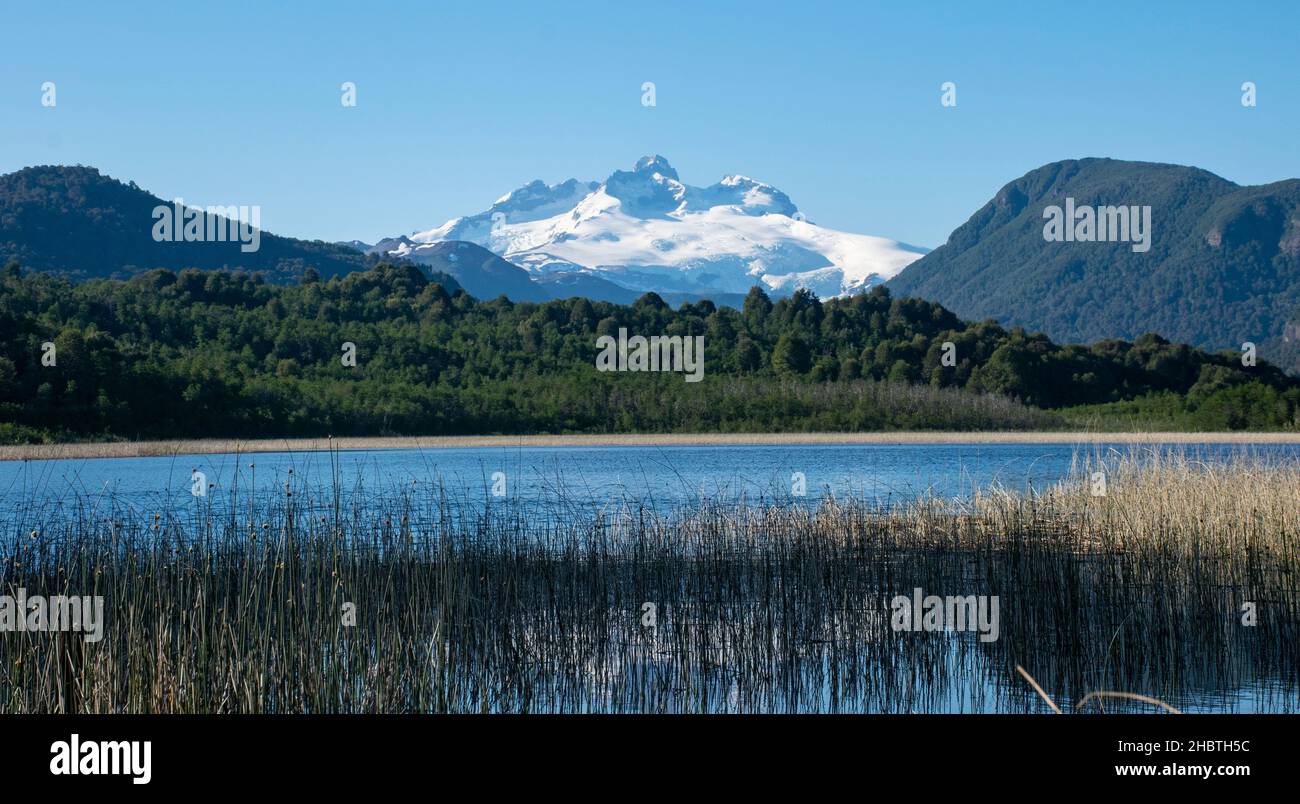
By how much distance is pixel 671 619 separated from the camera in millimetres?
8828

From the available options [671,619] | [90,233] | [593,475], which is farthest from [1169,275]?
[671,619]

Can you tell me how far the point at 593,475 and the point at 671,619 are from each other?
17.5 metres

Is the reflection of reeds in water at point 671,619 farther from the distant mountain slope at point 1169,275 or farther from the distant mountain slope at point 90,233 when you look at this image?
the distant mountain slope at point 1169,275

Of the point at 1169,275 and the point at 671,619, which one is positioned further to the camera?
the point at 1169,275

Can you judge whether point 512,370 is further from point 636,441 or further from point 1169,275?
point 1169,275

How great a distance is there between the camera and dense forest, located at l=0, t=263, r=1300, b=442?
46.3 metres

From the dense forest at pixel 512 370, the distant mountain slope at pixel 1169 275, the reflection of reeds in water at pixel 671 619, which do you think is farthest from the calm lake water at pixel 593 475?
the distant mountain slope at pixel 1169 275

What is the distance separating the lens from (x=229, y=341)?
62.9 metres

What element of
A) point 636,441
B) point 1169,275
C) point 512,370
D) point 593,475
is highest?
point 1169,275

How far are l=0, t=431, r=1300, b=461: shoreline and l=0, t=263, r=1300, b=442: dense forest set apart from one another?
2482 millimetres

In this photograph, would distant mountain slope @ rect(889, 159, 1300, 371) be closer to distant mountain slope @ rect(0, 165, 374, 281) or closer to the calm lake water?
distant mountain slope @ rect(0, 165, 374, 281)

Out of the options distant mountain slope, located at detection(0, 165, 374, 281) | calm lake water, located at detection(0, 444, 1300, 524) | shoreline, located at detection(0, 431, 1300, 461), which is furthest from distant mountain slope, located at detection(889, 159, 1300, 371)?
calm lake water, located at detection(0, 444, 1300, 524)

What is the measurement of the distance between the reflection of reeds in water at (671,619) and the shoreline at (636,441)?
27.2m

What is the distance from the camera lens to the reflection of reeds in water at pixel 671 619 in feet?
21.4
